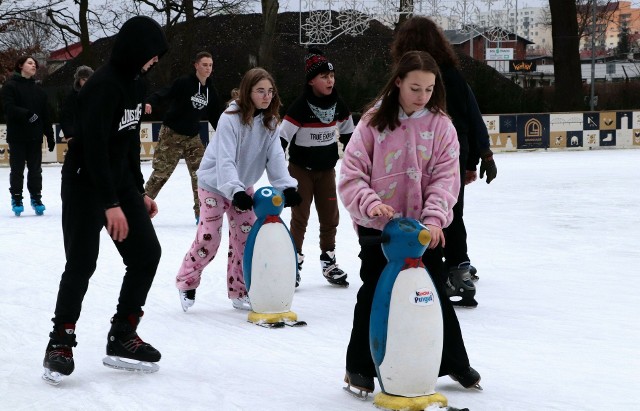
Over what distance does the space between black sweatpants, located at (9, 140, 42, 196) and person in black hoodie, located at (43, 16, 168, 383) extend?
6.77 m

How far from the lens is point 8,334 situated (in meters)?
4.82

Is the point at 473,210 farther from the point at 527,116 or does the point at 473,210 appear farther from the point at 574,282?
the point at 527,116

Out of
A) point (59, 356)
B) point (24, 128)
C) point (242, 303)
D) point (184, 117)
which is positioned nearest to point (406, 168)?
point (59, 356)

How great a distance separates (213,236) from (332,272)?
114cm

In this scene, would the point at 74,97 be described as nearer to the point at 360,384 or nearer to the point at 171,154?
the point at 171,154

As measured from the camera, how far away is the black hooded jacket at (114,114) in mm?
3656

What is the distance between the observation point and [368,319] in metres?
3.55

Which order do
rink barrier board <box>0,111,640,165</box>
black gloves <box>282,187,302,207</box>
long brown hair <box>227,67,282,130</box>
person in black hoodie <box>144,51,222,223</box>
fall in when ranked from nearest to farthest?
black gloves <box>282,187,302,207</box> < long brown hair <box>227,67,282,130</box> < person in black hoodie <box>144,51,222,223</box> < rink barrier board <box>0,111,640,165</box>

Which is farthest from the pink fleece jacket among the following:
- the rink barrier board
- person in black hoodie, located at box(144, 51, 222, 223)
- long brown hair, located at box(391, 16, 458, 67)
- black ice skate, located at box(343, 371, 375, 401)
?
the rink barrier board

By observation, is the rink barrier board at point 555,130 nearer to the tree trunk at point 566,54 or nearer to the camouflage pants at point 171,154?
the tree trunk at point 566,54

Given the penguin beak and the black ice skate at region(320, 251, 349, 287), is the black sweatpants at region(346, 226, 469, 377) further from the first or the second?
the black ice skate at region(320, 251, 349, 287)

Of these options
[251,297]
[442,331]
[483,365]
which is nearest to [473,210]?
[251,297]

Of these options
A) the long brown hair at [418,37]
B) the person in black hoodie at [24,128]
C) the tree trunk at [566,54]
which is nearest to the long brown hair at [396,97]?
the long brown hair at [418,37]

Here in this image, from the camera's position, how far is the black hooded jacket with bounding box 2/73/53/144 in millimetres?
10352
